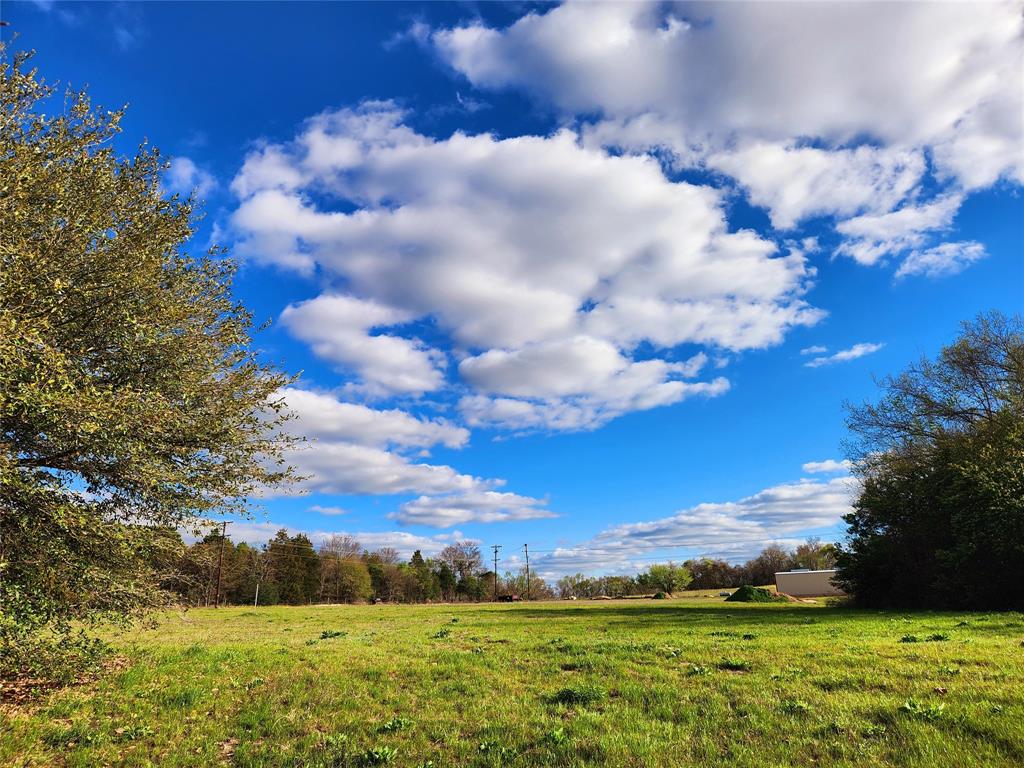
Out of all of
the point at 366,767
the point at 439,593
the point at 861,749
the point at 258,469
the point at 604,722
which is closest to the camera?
the point at 861,749

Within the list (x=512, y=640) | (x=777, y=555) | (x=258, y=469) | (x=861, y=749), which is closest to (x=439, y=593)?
(x=777, y=555)

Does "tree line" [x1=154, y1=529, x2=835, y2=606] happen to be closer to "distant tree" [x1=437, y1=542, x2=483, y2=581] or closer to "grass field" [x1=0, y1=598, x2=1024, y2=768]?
"distant tree" [x1=437, y1=542, x2=483, y2=581]

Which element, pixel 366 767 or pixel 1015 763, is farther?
pixel 366 767

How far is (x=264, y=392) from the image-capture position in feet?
51.9

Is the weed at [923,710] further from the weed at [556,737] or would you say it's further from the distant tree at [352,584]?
the distant tree at [352,584]

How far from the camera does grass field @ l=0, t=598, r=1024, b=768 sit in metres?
8.31

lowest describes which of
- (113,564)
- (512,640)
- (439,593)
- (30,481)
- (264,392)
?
(439,593)

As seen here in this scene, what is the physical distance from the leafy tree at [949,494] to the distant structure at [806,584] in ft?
144

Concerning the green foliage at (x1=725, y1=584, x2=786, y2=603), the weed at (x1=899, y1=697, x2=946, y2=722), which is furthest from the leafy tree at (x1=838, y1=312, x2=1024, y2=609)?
the weed at (x1=899, y1=697, x2=946, y2=722)

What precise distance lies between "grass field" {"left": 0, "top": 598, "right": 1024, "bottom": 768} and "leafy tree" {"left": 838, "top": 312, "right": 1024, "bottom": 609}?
18336 mm

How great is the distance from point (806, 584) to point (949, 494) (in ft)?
185

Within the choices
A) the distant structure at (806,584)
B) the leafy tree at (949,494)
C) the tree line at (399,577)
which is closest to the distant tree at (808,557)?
the tree line at (399,577)

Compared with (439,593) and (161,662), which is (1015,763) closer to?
(161,662)

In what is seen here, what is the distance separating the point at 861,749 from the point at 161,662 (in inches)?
695
